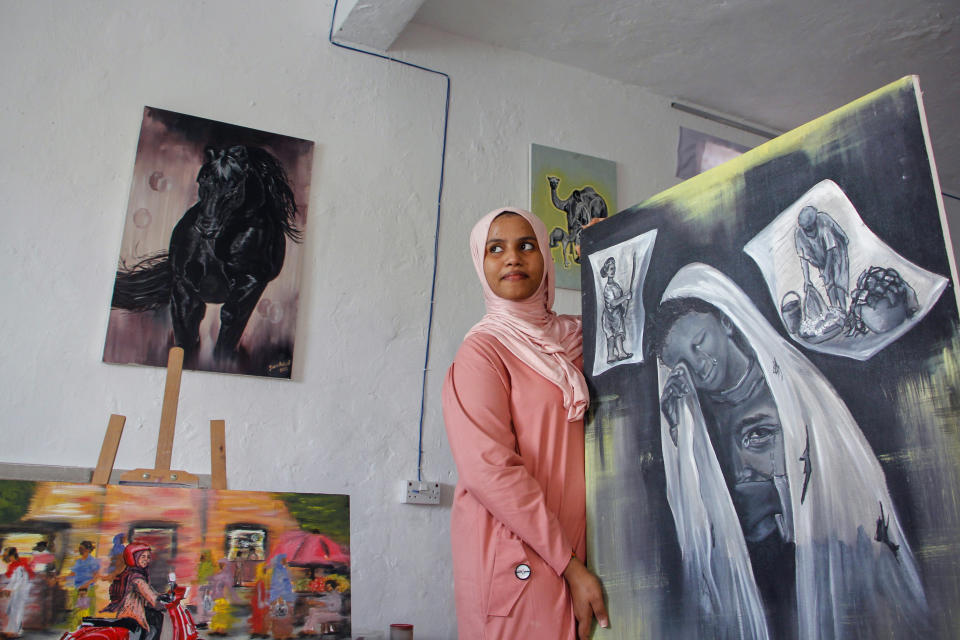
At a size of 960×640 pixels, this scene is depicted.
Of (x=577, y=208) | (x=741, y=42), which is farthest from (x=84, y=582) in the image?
(x=741, y=42)

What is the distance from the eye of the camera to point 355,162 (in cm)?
227

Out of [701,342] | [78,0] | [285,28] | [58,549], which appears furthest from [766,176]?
[78,0]

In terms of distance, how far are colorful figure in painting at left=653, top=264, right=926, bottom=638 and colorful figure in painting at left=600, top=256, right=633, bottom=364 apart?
0.10 metres

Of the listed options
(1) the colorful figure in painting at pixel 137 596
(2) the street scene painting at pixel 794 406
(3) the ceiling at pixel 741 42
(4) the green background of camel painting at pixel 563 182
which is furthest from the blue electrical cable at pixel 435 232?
(1) the colorful figure in painting at pixel 137 596

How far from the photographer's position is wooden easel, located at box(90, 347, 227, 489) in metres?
1.51

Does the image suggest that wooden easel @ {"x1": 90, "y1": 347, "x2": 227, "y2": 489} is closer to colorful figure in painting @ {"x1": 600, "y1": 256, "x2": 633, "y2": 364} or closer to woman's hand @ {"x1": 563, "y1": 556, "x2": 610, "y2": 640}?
woman's hand @ {"x1": 563, "y1": 556, "x2": 610, "y2": 640}

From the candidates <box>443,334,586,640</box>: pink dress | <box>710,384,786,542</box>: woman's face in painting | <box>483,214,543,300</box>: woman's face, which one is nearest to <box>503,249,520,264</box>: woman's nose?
<box>483,214,543,300</box>: woman's face

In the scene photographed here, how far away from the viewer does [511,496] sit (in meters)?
1.41

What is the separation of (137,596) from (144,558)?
68mm

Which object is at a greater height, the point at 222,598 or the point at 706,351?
the point at 706,351

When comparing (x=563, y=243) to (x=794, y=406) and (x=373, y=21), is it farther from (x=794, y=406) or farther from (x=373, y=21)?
(x=794, y=406)

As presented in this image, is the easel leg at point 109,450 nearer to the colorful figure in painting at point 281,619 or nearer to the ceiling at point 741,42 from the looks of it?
the colorful figure in painting at point 281,619

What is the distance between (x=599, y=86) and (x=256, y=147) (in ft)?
4.41

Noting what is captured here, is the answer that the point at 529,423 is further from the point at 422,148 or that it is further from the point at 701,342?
the point at 422,148
